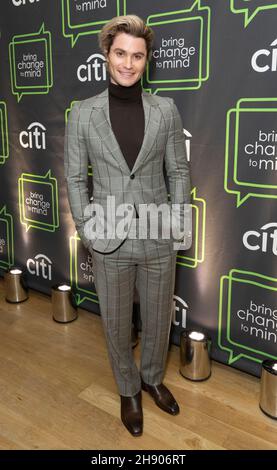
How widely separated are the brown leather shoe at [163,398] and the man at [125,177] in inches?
4.9

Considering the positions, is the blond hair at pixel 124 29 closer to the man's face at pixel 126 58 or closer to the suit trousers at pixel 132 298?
the man's face at pixel 126 58

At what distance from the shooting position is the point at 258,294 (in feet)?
7.01

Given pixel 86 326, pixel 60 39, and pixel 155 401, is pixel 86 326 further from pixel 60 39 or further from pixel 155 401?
pixel 60 39

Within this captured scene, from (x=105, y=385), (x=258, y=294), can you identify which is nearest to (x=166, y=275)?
(x=258, y=294)

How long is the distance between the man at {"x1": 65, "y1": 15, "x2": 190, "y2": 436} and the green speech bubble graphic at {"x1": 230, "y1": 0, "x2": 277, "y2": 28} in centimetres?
46

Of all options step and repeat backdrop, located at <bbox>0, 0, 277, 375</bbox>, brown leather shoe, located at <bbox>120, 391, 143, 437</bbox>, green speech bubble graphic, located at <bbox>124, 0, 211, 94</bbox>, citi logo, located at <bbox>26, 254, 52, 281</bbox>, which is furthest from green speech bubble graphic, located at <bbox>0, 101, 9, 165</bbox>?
brown leather shoe, located at <bbox>120, 391, 143, 437</bbox>

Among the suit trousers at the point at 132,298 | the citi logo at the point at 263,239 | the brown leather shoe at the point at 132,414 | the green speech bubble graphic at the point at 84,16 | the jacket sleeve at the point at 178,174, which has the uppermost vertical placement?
the green speech bubble graphic at the point at 84,16

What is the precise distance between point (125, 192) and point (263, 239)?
2.39 ft

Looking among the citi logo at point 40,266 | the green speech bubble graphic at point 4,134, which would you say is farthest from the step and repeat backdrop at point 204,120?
the citi logo at point 40,266

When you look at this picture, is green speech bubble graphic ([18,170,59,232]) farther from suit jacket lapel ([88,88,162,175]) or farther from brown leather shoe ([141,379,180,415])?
brown leather shoe ([141,379,180,415])

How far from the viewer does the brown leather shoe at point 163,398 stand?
2005 mm

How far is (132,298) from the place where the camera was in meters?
1.92

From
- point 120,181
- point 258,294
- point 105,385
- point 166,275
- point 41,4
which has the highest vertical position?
point 41,4

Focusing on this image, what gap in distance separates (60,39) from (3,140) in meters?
0.87
